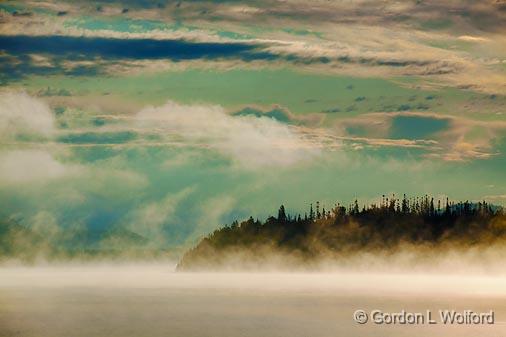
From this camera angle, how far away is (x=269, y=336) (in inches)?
5546

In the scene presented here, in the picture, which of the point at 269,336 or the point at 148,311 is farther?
the point at 148,311

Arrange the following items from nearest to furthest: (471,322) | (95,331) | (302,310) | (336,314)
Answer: (95,331) → (471,322) → (336,314) → (302,310)

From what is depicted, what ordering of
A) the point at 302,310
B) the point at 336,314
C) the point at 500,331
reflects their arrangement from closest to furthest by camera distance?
the point at 500,331
the point at 336,314
the point at 302,310

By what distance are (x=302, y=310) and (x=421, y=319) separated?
28.0 meters

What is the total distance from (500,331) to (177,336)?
4180cm

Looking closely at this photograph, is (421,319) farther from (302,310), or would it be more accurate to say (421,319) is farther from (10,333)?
(10,333)

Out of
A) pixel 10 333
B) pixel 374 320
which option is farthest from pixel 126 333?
pixel 374 320

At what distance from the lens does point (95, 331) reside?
150000 mm

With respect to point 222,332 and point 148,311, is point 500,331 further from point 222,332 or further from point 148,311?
point 148,311

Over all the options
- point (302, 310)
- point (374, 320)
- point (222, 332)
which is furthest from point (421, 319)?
point (222, 332)

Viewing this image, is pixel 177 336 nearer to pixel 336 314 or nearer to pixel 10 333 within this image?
pixel 10 333

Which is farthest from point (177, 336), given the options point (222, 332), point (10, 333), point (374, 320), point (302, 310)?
point (302, 310)

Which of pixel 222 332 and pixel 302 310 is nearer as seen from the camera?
pixel 222 332

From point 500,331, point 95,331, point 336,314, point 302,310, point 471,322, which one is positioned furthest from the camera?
point 302,310
